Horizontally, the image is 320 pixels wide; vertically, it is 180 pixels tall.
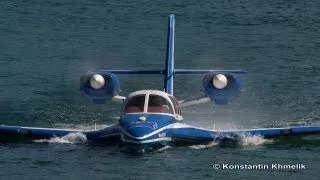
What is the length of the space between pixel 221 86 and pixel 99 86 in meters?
5.95

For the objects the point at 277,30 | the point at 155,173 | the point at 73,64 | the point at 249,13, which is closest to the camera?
the point at 155,173

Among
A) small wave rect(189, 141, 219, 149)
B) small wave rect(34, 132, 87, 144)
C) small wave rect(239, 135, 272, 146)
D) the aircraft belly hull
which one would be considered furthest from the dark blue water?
the aircraft belly hull

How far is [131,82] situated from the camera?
6250 cm

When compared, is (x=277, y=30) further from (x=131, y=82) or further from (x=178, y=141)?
(x=178, y=141)

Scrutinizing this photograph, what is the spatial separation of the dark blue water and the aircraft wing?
52 cm

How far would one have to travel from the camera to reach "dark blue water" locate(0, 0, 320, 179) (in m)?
46.9

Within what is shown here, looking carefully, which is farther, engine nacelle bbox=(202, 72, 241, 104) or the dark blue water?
engine nacelle bbox=(202, 72, 241, 104)

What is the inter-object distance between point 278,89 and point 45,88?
1375 centimetres

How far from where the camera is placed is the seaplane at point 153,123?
155ft

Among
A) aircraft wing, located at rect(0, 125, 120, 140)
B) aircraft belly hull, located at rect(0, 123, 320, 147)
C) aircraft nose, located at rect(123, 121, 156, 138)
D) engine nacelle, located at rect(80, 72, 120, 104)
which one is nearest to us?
aircraft nose, located at rect(123, 121, 156, 138)

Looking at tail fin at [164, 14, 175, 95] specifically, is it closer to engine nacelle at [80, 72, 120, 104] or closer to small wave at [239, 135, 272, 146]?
engine nacelle at [80, 72, 120, 104]

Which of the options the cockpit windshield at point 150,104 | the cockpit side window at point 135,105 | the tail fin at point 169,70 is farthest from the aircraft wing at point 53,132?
the tail fin at point 169,70

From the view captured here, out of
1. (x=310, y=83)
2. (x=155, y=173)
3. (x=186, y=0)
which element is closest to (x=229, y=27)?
(x=186, y=0)

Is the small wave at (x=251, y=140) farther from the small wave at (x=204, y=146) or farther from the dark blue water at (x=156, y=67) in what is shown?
the small wave at (x=204, y=146)
